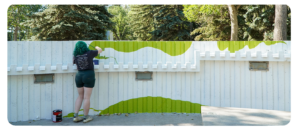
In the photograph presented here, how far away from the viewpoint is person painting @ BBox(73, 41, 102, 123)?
14.1ft

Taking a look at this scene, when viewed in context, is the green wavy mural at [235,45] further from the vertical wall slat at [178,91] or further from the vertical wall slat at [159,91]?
the vertical wall slat at [159,91]

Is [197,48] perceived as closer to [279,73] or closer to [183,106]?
[183,106]

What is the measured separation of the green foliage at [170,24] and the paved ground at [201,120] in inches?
645

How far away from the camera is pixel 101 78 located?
4.90 metres

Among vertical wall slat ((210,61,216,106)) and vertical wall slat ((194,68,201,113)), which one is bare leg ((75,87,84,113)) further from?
vertical wall slat ((210,61,216,106))

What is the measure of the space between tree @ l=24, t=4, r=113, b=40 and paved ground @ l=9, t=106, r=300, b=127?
9859 millimetres

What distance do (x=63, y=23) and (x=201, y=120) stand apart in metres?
11.6

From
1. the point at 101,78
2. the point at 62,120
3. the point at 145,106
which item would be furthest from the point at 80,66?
the point at 145,106

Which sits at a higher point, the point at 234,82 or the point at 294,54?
the point at 294,54

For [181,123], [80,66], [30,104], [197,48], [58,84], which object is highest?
[197,48]

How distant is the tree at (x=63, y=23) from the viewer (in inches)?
525

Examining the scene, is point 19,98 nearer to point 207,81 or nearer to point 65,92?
point 65,92

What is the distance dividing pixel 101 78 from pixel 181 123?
6.96 ft

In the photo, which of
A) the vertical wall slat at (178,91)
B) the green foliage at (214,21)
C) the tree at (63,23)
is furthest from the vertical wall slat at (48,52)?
the green foliage at (214,21)
